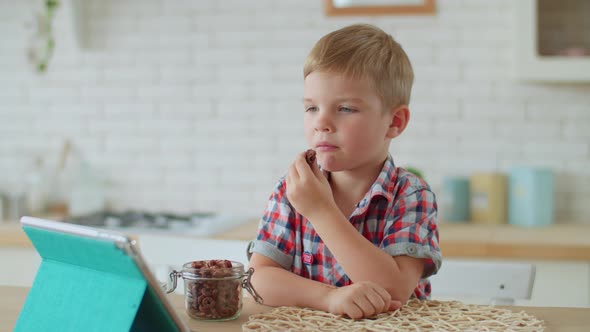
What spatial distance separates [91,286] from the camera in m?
1.14

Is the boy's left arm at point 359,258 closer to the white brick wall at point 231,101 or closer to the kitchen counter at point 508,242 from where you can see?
the kitchen counter at point 508,242

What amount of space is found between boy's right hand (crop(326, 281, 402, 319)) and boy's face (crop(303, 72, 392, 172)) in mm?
310

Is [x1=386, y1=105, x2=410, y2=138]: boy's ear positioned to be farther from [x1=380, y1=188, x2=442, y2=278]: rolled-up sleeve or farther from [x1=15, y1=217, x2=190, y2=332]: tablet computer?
[x1=15, y1=217, x2=190, y2=332]: tablet computer

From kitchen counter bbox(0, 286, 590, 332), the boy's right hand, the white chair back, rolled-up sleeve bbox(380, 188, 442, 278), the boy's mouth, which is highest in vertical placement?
the boy's mouth

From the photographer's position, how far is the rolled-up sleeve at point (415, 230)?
1491 mm

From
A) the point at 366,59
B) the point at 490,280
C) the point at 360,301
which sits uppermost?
the point at 366,59

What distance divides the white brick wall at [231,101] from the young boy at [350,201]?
1751 millimetres

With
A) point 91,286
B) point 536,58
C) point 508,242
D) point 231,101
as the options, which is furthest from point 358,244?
point 231,101

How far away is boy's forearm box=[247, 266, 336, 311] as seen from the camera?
54.1 inches

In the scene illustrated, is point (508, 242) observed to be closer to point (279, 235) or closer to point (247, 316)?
point (279, 235)

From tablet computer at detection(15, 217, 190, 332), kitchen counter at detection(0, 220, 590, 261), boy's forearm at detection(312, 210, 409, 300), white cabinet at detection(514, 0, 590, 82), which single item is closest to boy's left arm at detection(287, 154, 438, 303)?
boy's forearm at detection(312, 210, 409, 300)

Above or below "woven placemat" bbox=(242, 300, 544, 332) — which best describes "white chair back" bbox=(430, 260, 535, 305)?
below

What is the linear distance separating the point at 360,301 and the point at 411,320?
3.6 inches

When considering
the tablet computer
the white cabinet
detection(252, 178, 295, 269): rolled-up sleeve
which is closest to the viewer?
the tablet computer
